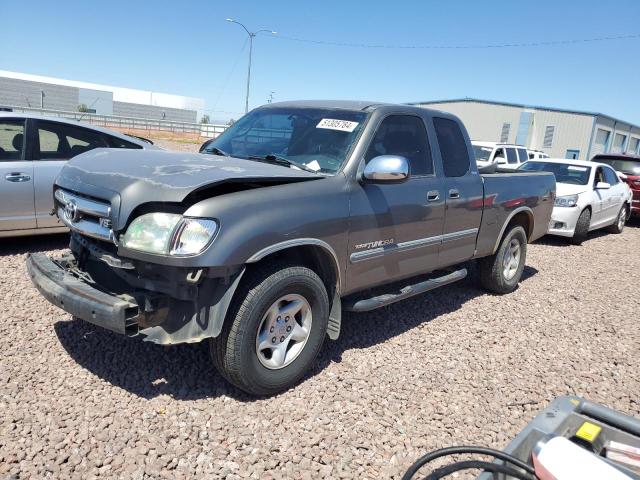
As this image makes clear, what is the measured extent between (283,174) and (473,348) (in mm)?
2389

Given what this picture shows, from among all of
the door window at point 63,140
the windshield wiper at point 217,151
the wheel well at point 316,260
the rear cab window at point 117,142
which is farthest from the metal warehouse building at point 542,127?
the wheel well at point 316,260

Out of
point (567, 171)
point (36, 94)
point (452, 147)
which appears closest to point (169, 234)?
point (452, 147)

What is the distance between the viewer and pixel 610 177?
11398 millimetres

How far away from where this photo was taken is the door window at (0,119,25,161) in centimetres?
575

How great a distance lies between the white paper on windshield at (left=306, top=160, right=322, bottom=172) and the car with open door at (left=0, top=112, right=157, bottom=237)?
344 centimetres

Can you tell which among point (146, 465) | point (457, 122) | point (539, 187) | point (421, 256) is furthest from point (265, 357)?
point (539, 187)

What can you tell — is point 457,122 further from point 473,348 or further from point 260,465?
point 260,465

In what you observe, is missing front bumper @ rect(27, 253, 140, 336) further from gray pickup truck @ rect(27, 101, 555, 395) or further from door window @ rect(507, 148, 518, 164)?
door window @ rect(507, 148, 518, 164)

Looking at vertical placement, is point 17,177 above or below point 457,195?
below

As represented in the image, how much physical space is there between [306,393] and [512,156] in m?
14.3

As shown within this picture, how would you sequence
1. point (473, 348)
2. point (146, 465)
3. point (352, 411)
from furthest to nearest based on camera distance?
point (473, 348), point (352, 411), point (146, 465)

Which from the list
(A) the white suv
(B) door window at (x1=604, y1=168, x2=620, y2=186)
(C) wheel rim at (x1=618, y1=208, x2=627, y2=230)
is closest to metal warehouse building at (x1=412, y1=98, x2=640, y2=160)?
(A) the white suv

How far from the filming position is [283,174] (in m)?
3.43

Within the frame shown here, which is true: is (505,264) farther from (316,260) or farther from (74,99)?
(74,99)
